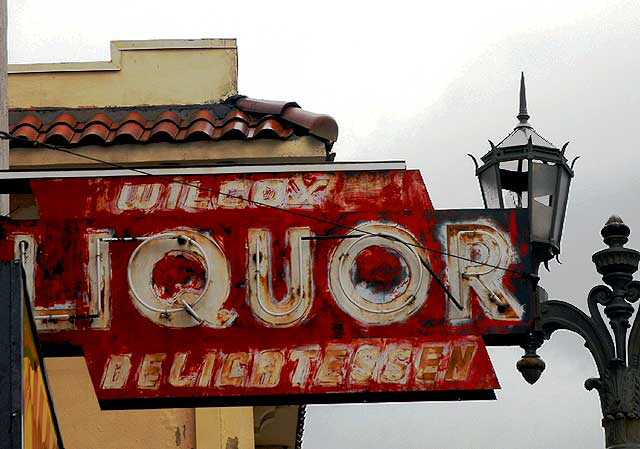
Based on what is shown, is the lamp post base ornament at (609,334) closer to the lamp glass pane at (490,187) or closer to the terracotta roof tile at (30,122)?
the lamp glass pane at (490,187)

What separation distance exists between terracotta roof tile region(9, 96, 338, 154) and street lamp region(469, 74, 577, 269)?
4.69m

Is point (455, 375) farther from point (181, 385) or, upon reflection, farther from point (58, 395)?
point (58, 395)

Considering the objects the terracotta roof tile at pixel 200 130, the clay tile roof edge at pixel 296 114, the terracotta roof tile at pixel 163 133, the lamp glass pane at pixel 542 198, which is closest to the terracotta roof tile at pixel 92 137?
the terracotta roof tile at pixel 163 133

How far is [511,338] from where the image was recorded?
1266cm

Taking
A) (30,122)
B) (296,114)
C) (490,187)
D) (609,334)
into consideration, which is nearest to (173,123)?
(296,114)

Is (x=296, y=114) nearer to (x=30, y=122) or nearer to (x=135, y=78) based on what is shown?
(x=135, y=78)

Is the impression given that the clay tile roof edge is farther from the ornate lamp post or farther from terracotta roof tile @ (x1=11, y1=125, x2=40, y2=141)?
the ornate lamp post

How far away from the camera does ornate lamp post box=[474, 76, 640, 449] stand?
12117 mm

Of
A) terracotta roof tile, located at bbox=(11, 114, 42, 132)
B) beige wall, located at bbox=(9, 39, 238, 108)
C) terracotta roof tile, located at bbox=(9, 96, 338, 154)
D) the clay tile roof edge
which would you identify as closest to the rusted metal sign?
the clay tile roof edge

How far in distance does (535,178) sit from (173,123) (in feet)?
20.7

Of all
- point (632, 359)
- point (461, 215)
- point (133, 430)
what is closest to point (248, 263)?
point (461, 215)

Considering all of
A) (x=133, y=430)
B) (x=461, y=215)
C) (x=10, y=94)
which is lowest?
(x=133, y=430)

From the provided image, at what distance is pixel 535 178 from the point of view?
12.4m

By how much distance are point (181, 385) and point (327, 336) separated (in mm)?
1086
